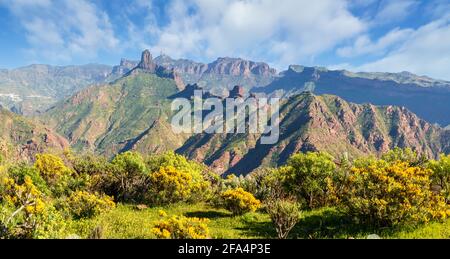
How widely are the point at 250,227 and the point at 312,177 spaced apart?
7503mm

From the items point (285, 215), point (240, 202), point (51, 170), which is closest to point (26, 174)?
point (51, 170)

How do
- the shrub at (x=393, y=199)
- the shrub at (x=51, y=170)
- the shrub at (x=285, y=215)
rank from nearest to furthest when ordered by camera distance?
the shrub at (x=393, y=199)
the shrub at (x=285, y=215)
the shrub at (x=51, y=170)

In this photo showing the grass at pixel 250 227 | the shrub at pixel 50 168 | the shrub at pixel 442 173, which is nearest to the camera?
the grass at pixel 250 227

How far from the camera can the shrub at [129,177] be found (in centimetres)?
3331

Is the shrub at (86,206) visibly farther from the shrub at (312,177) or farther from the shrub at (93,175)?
the shrub at (312,177)

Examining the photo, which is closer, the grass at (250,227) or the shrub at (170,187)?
the grass at (250,227)

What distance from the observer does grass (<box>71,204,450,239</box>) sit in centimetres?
1742

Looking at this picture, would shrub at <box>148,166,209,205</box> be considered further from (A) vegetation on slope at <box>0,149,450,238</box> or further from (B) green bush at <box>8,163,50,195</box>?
(B) green bush at <box>8,163,50,195</box>

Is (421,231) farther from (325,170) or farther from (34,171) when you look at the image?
(34,171)

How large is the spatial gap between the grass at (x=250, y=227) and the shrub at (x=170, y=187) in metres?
1.55

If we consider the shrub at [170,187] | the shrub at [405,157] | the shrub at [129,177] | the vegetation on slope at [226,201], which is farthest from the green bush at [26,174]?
the shrub at [405,157]
